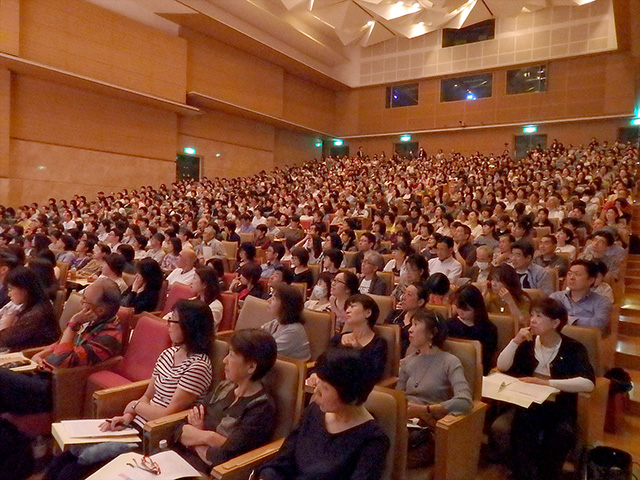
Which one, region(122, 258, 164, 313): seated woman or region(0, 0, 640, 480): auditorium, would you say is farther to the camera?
region(122, 258, 164, 313): seated woman

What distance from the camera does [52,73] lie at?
10.7 m

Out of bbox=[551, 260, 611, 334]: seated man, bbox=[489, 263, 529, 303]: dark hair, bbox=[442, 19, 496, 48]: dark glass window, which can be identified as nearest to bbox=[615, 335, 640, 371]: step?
bbox=[551, 260, 611, 334]: seated man

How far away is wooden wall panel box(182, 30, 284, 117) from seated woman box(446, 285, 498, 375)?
42.2 feet

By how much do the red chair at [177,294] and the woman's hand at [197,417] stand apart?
1.42 m

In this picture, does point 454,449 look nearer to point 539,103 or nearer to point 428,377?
point 428,377

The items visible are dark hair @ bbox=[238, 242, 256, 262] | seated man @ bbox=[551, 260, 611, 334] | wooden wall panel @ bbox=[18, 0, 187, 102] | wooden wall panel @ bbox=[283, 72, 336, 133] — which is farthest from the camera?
wooden wall panel @ bbox=[283, 72, 336, 133]

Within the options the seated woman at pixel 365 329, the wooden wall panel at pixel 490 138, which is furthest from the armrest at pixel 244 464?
the wooden wall panel at pixel 490 138

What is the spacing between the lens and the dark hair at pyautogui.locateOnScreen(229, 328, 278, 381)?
1.82 meters

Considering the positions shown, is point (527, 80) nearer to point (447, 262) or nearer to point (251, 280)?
point (447, 262)

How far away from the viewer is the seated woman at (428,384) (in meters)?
1.94

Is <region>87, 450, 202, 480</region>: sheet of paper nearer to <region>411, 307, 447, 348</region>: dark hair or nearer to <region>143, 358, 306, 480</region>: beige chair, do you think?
<region>143, 358, 306, 480</region>: beige chair

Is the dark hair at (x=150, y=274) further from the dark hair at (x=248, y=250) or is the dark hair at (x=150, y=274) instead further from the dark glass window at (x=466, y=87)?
the dark glass window at (x=466, y=87)

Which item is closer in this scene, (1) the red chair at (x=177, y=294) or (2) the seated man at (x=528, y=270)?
(1) the red chair at (x=177, y=294)

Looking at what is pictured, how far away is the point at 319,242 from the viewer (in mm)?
5676
